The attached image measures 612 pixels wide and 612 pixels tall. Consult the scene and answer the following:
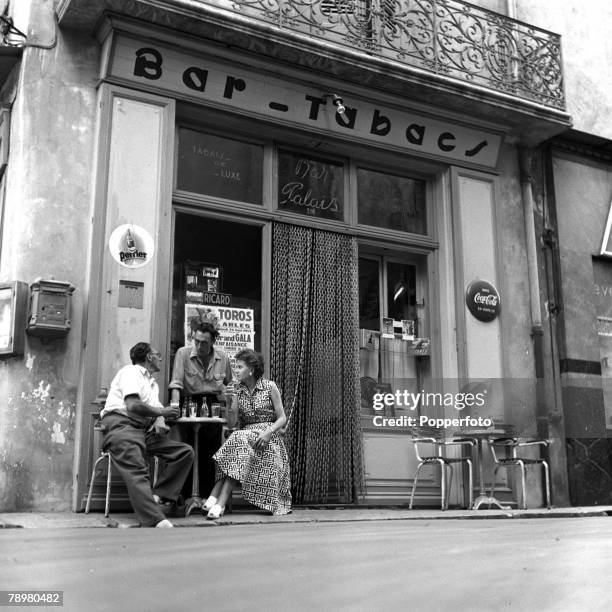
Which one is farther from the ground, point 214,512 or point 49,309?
point 49,309

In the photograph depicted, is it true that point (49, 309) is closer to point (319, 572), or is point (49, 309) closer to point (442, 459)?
point (442, 459)

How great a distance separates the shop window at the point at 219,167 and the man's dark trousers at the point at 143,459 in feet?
10.1

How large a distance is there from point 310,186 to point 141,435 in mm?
4202

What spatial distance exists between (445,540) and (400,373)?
5.81 metres

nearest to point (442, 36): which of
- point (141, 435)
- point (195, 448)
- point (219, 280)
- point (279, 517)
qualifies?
point (219, 280)

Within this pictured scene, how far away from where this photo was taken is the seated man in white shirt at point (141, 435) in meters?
7.43

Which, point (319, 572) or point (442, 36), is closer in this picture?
point (319, 572)

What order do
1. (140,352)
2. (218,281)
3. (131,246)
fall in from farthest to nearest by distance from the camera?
(218,281), (131,246), (140,352)

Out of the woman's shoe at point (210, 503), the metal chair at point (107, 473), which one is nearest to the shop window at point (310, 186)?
the metal chair at point (107, 473)

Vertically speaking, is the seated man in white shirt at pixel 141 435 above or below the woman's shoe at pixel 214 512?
above

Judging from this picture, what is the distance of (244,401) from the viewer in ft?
27.7

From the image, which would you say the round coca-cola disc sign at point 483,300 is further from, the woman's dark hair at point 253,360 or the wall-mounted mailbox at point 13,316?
the wall-mounted mailbox at point 13,316

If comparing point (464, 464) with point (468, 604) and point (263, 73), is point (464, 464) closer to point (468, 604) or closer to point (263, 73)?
point (263, 73)

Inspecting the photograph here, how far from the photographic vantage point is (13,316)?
8.49 m
